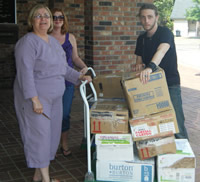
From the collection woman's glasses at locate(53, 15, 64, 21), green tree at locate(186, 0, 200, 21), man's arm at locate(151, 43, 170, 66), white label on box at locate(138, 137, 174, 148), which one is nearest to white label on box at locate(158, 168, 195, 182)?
white label on box at locate(138, 137, 174, 148)

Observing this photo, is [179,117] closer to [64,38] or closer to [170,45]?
[170,45]

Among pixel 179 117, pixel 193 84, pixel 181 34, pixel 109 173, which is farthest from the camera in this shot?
pixel 181 34

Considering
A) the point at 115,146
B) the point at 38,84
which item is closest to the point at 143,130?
the point at 115,146

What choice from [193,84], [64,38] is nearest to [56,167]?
[64,38]

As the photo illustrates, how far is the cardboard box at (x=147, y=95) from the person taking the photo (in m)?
3.11

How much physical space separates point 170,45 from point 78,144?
6.45 feet

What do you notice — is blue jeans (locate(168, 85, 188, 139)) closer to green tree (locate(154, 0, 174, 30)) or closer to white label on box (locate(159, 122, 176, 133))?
white label on box (locate(159, 122, 176, 133))

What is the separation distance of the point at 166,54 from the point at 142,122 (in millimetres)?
892

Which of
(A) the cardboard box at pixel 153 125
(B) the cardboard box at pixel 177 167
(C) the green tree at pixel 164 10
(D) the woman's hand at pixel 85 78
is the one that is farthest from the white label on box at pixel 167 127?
(C) the green tree at pixel 164 10

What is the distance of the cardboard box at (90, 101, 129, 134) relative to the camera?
320 cm

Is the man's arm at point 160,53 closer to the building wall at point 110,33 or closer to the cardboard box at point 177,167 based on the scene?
the cardboard box at point 177,167

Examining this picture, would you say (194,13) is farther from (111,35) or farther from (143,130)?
(143,130)

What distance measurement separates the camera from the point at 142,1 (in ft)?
18.5

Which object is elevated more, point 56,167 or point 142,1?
point 142,1
